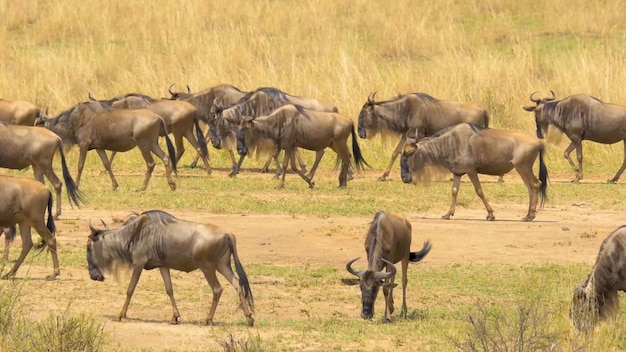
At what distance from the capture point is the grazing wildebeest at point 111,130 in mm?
17719

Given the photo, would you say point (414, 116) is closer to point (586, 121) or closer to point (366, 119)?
point (366, 119)

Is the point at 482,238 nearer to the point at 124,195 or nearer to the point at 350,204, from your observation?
the point at 350,204

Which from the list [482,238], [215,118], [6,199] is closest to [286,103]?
[215,118]

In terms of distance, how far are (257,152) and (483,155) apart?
4.02m

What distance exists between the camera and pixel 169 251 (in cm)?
1043

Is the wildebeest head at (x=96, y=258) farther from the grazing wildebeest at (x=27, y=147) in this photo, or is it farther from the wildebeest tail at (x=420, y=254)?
the grazing wildebeest at (x=27, y=147)

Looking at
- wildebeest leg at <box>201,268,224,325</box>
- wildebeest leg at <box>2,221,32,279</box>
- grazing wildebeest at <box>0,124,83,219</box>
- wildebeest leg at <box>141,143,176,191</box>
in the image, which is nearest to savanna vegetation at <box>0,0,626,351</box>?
wildebeest leg at <box>141,143,176,191</box>

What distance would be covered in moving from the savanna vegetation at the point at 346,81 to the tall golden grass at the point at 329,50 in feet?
0.15

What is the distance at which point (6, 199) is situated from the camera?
450 inches

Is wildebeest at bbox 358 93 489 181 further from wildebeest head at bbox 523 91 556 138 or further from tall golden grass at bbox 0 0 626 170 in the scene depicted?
tall golden grass at bbox 0 0 626 170

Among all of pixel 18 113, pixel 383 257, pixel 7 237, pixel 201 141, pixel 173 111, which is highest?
pixel 383 257

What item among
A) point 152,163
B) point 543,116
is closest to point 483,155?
point 543,116

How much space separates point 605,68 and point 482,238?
979 centimetres

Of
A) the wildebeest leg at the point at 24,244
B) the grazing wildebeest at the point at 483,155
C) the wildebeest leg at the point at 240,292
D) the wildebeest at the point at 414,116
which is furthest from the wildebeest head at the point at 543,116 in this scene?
the wildebeest leg at the point at 240,292
